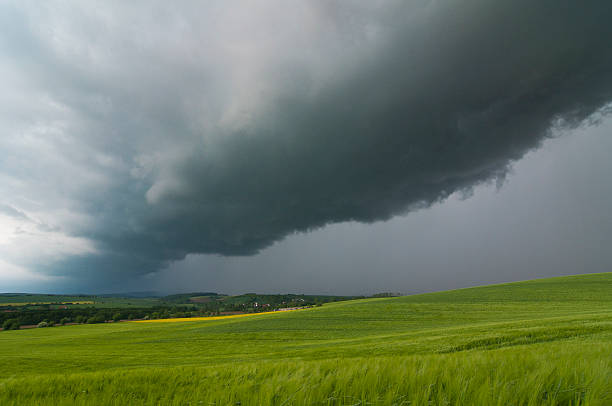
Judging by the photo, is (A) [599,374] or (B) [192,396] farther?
(B) [192,396]

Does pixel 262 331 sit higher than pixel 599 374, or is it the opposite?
pixel 599 374

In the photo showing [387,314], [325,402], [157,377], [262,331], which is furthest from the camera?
[387,314]

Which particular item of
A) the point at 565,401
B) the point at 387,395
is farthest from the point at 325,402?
the point at 565,401

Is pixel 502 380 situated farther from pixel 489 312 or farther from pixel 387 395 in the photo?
pixel 489 312

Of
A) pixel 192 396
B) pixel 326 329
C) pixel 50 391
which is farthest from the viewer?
pixel 326 329

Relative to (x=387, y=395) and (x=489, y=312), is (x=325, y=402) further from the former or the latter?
(x=489, y=312)

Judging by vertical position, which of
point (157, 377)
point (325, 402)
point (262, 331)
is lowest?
point (262, 331)

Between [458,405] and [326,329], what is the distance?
125ft

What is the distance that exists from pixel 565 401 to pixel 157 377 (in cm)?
435

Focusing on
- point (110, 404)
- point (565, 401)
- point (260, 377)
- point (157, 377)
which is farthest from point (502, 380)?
point (157, 377)

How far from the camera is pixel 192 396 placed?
8.19 feet

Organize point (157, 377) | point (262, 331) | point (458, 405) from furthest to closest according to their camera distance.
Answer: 1. point (262, 331)
2. point (157, 377)
3. point (458, 405)

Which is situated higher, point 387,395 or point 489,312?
point 387,395

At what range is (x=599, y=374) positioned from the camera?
2191mm
